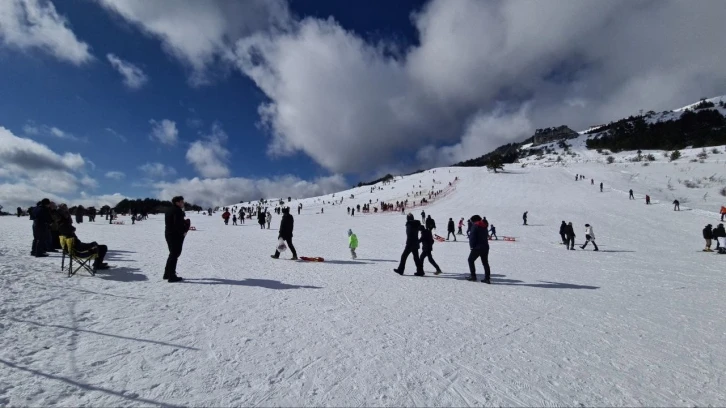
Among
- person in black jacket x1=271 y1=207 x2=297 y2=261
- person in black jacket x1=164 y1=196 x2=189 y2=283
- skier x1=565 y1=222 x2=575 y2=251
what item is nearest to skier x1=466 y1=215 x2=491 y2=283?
person in black jacket x1=271 y1=207 x2=297 y2=261

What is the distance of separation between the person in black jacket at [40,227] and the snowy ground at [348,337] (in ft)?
0.94

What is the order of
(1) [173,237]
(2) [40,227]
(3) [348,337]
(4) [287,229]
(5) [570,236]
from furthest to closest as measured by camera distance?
1. (5) [570,236]
2. (4) [287,229]
3. (2) [40,227]
4. (1) [173,237]
5. (3) [348,337]

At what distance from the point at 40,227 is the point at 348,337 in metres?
9.47

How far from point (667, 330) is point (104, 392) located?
7.12 m

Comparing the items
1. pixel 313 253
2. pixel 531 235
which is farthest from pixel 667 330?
pixel 531 235

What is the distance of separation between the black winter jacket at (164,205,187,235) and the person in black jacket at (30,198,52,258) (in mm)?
4495

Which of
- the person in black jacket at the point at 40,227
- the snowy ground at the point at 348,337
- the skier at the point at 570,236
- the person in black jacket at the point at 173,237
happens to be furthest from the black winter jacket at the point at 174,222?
the skier at the point at 570,236

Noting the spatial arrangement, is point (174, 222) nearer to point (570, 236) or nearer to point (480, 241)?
point (480, 241)

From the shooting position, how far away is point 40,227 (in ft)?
28.3

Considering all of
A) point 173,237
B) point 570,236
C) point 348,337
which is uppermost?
point 173,237

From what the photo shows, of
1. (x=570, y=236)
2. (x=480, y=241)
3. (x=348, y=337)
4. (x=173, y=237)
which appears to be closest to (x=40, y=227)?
(x=173, y=237)

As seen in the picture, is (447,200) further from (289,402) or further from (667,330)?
(289,402)

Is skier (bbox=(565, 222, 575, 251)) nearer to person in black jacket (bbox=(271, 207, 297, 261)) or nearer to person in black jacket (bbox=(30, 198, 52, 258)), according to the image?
person in black jacket (bbox=(271, 207, 297, 261))

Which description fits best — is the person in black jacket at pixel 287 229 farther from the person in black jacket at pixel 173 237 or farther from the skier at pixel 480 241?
the skier at pixel 480 241
